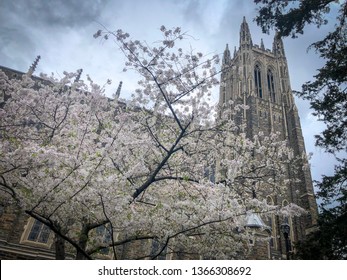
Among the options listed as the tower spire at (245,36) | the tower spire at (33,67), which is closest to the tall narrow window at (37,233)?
the tower spire at (33,67)

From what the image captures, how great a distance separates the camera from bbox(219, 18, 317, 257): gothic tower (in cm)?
2317

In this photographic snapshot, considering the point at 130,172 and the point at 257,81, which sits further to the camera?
the point at 257,81

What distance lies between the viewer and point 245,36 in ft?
121

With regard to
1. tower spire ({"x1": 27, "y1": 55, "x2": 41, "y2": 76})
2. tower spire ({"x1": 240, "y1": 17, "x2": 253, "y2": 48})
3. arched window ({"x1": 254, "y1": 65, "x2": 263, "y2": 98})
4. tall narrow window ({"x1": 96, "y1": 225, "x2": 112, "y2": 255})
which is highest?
tower spire ({"x1": 240, "y1": 17, "x2": 253, "y2": 48})

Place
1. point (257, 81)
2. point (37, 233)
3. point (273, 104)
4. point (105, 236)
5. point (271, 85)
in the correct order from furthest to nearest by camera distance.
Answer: point (271, 85) → point (257, 81) → point (273, 104) → point (37, 233) → point (105, 236)

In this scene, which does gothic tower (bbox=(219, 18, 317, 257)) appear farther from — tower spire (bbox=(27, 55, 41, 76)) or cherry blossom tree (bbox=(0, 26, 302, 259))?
tower spire (bbox=(27, 55, 41, 76))

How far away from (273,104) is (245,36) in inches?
479

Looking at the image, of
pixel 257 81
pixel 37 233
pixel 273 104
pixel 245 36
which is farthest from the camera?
pixel 245 36

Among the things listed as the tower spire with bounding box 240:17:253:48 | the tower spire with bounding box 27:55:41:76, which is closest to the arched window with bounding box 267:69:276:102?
the tower spire with bounding box 240:17:253:48

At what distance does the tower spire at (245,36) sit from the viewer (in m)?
35.8

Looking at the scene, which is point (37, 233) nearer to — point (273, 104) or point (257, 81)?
point (273, 104)

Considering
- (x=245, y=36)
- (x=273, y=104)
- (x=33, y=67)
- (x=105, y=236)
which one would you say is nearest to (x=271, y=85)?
(x=273, y=104)

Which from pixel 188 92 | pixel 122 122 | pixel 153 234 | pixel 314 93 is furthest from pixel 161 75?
pixel 314 93

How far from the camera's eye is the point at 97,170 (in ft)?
19.3
